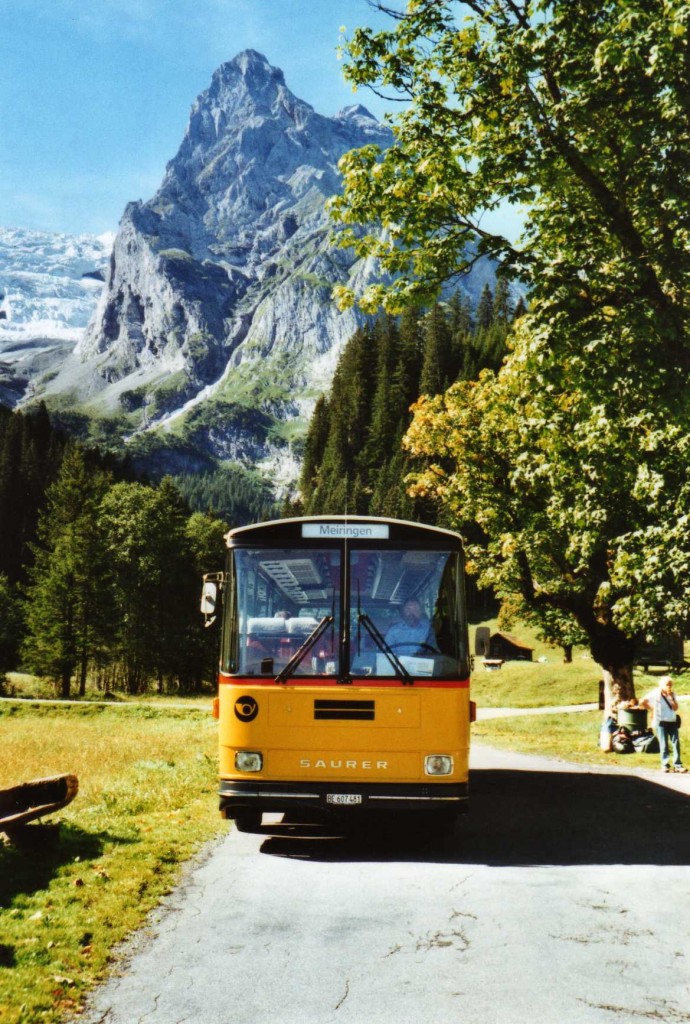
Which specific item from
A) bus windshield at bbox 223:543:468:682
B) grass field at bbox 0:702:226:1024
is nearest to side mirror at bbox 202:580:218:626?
bus windshield at bbox 223:543:468:682

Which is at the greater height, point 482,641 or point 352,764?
point 482,641

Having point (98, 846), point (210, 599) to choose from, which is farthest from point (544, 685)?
point (98, 846)

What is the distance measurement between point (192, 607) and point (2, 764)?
51654 millimetres

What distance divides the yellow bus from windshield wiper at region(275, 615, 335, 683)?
2 cm

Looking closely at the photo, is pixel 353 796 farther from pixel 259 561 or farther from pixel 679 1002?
pixel 679 1002

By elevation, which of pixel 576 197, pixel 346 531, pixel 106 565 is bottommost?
pixel 346 531

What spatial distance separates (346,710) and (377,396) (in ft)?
450

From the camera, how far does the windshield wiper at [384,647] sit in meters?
9.73

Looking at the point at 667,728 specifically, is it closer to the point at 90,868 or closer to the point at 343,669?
the point at 343,669

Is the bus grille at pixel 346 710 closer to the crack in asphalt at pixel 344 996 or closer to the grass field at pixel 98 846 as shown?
the grass field at pixel 98 846

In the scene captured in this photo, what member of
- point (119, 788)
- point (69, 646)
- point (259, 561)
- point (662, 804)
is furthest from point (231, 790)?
point (69, 646)

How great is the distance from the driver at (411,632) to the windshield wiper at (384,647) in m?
0.06

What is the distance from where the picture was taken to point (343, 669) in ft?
32.3

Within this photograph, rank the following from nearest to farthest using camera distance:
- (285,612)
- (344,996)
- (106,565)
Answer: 1. (344,996)
2. (285,612)
3. (106,565)
